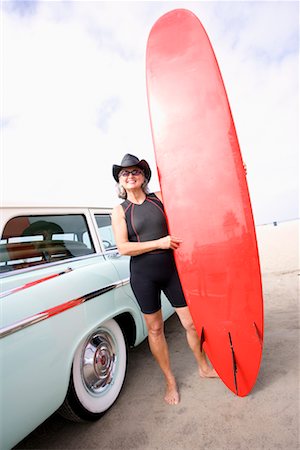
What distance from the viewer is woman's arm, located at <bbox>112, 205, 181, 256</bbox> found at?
1910 millimetres

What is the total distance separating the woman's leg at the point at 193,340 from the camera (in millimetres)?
2184

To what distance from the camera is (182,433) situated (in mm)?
1729

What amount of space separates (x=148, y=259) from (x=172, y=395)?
1105mm

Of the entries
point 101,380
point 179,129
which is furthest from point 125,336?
point 179,129

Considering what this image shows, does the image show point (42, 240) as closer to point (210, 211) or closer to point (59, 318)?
point (59, 318)

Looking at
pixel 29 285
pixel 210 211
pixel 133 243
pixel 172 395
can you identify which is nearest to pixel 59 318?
pixel 29 285

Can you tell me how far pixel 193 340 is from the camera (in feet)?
7.37

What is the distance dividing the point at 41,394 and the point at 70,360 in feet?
0.74

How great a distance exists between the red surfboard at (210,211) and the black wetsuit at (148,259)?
91 millimetres

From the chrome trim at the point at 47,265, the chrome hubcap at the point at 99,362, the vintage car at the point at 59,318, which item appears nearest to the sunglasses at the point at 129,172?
the vintage car at the point at 59,318

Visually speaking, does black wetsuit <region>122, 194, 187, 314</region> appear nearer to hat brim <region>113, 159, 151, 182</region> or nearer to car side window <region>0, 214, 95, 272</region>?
hat brim <region>113, 159, 151, 182</region>

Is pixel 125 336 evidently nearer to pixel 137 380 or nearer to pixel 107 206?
pixel 137 380

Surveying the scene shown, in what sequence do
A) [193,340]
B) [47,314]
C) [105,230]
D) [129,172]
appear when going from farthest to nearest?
[105,230] → [193,340] → [129,172] → [47,314]

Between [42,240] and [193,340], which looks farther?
[193,340]
